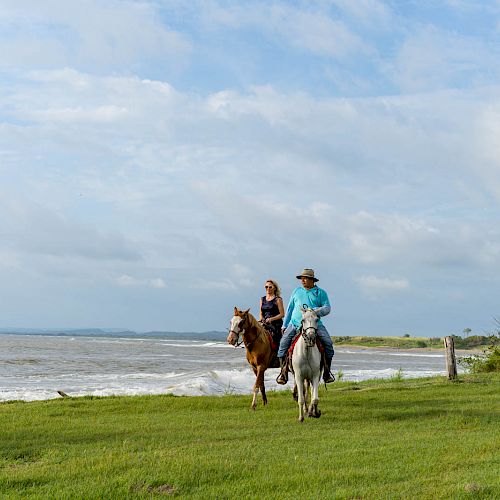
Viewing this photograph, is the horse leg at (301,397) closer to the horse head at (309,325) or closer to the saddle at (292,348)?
the saddle at (292,348)

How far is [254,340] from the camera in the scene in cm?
1373

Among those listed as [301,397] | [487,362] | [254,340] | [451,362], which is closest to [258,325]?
[254,340]

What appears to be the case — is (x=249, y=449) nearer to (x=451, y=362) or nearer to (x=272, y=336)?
(x=272, y=336)

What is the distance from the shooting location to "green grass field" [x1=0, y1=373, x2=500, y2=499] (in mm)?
7023

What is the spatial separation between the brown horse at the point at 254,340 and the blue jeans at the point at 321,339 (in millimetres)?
1001

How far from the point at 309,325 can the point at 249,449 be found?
3002 mm

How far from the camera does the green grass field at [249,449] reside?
7.02 m

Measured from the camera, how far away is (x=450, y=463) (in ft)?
26.4

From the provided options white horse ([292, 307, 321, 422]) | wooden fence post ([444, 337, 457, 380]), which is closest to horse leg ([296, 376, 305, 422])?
white horse ([292, 307, 321, 422])

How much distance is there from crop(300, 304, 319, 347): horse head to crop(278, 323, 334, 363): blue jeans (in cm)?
67

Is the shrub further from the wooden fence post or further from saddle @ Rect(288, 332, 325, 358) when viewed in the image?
saddle @ Rect(288, 332, 325, 358)

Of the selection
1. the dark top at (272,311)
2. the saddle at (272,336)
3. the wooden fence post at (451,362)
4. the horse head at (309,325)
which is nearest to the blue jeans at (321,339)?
the horse head at (309,325)

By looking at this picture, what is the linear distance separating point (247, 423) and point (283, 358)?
160 cm

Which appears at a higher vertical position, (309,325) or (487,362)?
(309,325)
